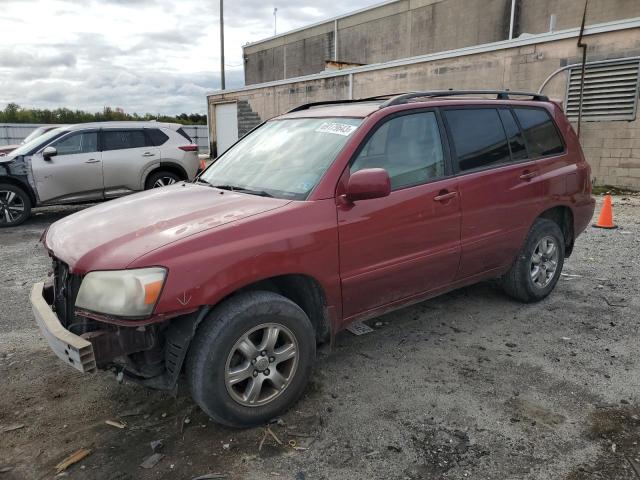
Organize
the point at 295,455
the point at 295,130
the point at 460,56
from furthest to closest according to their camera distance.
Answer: the point at 460,56, the point at 295,130, the point at 295,455

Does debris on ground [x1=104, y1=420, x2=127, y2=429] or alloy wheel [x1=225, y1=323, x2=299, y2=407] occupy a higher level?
alloy wheel [x1=225, y1=323, x2=299, y2=407]

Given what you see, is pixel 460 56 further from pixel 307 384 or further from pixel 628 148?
pixel 307 384

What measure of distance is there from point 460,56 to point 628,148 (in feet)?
15.8

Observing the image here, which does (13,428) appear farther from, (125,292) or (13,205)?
(13,205)

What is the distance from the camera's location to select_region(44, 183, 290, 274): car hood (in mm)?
2549

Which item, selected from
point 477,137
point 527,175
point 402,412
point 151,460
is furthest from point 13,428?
point 527,175

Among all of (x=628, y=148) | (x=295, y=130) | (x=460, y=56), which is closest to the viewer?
(x=295, y=130)

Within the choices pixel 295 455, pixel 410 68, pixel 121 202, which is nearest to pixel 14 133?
pixel 410 68

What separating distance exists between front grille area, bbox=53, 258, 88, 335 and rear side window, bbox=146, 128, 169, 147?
721 centimetres

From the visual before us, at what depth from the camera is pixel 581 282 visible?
17.0ft

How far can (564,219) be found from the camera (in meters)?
4.73

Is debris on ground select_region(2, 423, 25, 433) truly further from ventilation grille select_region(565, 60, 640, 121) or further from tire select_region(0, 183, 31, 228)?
ventilation grille select_region(565, 60, 640, 121)

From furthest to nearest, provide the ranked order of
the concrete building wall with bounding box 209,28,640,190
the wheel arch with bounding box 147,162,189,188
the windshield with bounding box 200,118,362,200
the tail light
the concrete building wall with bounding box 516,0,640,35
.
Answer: the concrete building wall with bounding box 516,0,640,35 → the concrete building wall with bounding box 209,28,640,190 → the tail light → the wheel arch with bounding box 147,162,189,188 → the windshield with bounding box 200,118,362,200

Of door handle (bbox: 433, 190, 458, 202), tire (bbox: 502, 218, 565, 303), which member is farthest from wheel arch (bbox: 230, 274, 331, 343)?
tire (bbox: 502, 218, 565, 303)
